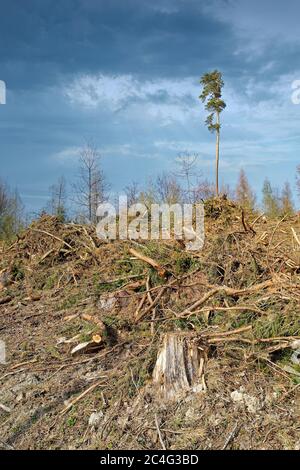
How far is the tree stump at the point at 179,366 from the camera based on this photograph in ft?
11.1

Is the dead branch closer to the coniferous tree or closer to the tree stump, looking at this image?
the tree stump

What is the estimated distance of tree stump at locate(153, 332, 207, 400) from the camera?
3.39 metres

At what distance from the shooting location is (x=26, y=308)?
5.91m

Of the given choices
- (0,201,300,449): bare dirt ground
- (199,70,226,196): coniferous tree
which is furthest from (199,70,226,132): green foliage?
(0,201,300,449): bare dirt ground

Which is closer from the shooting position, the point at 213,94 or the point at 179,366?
the point at 179,366

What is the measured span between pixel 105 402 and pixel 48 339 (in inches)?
59.7

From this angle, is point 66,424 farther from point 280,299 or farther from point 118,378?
point 280,299

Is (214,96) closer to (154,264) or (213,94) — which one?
(213,94)

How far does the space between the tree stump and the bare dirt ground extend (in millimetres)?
58

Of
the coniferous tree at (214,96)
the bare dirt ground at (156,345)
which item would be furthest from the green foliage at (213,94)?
the bare dirt ground at (156,345)

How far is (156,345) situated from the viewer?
384 cm

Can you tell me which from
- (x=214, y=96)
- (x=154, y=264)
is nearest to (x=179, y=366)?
(x=154, y=264)

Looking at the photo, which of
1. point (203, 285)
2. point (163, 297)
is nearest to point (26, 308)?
point (163, 297)

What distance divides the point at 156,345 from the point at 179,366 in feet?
1.43
